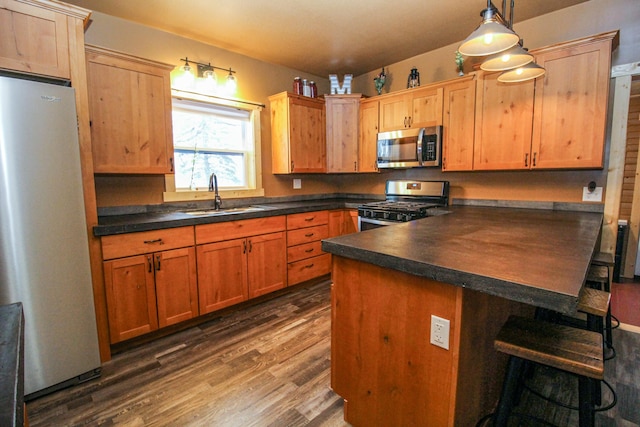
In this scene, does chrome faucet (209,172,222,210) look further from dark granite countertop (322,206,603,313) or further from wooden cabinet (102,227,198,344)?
dark granite countertop (322,206,603,313)

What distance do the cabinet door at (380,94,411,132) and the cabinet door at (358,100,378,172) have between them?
Answer: 0.32ft

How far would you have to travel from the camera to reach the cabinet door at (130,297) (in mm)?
2117

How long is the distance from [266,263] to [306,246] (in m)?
0.56

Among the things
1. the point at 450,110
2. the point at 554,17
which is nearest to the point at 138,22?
the point at 450,110

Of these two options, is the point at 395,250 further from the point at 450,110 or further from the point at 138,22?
the point at 138,22

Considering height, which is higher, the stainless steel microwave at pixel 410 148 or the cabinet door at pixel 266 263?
the stainless steel microwave at pixel 410 148

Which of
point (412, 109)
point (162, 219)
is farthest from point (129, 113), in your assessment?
point (412, 109)

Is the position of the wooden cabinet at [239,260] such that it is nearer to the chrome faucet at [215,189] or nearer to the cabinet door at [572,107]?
the chrome faucet at [215,189]

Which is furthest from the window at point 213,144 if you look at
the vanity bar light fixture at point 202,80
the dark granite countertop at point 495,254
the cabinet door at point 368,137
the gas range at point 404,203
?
the dark granite countertop at point 495,254

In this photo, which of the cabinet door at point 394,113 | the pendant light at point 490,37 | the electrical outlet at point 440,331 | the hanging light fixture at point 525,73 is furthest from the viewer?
the cabinet door at point 394,113

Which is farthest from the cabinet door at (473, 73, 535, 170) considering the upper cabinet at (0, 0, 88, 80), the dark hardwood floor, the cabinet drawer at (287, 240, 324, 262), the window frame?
the upper cabinet at (0, 0, 88, 80)

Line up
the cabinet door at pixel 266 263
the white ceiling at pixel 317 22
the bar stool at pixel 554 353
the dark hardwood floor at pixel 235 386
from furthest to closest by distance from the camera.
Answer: the cabinet door at pixel 266 263
the white ceiling at pixel 317 22
the dark hardwood floor at pixel 235 386
the bar stool at pixel 554 353

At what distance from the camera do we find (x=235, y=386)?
1.84 metres

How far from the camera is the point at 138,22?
272 cm
